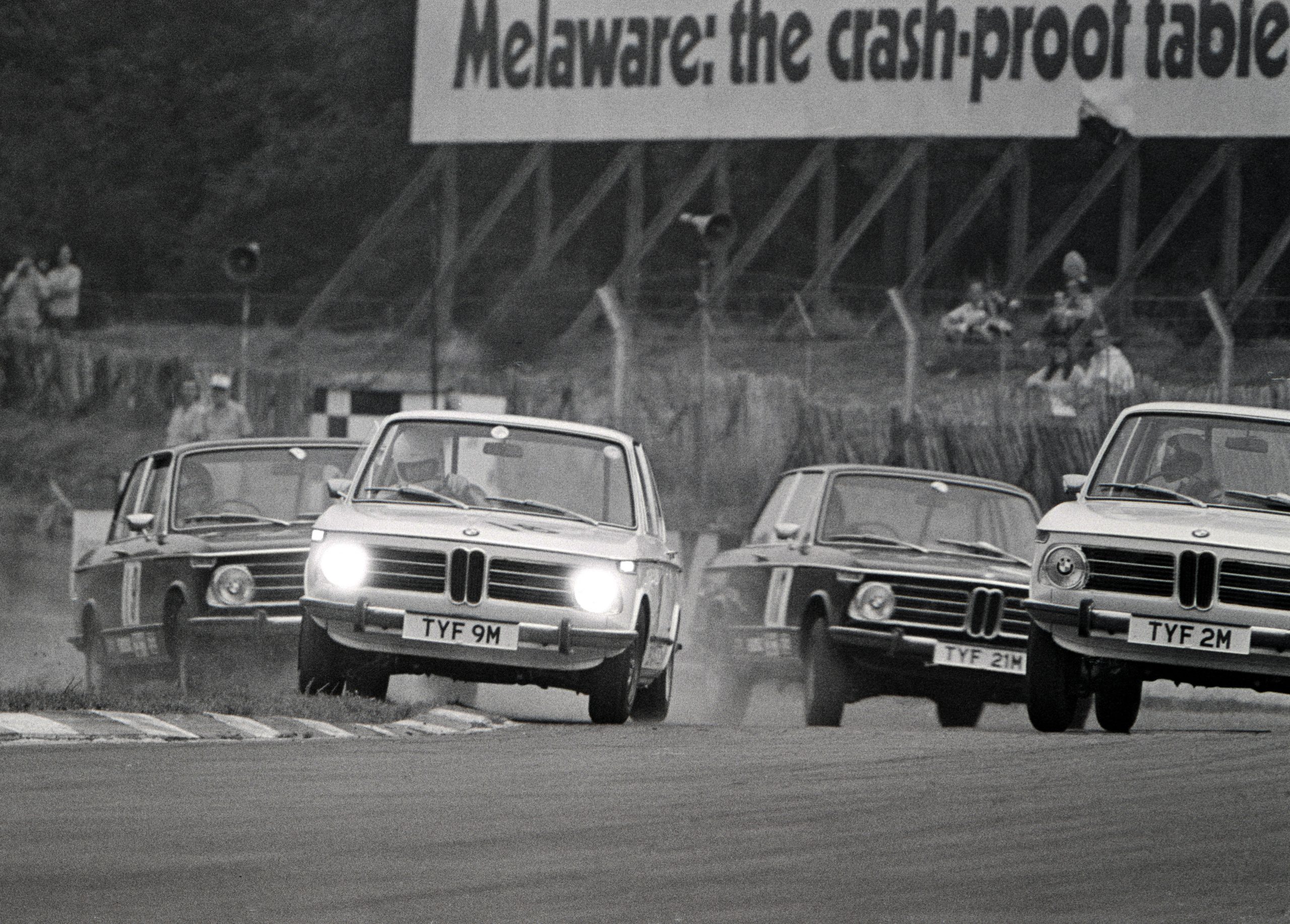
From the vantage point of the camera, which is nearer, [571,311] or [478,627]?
[478,627]

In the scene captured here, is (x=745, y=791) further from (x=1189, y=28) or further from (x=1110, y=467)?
(x=1189, y=28)

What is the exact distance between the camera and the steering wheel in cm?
1539

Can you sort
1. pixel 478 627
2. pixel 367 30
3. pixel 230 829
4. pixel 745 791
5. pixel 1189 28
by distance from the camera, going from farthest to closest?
pixel 367 30
pixel 1189 28
pixel 478 627
pixel 745 791
pixel 230 829

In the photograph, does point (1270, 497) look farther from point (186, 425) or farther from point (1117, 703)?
point (186, 425)

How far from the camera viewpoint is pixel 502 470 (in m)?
13.7

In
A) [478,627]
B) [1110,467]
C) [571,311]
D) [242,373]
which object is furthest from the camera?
[571,311]

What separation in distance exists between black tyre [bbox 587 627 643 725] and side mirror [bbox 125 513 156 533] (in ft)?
10.5

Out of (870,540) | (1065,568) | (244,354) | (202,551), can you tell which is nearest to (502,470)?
(202,551)

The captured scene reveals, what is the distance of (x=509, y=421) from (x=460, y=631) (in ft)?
4.82

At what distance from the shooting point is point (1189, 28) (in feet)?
98.7

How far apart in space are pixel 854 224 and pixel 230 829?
89.8 feet

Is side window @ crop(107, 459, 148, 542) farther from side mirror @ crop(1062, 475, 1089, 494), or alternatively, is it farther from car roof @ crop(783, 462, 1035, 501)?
side mirror @ crop(1062, 475, 1089, 494)

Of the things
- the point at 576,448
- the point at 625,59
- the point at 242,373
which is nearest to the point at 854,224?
the point at 625,59

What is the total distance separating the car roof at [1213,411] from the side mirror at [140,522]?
514 cm
